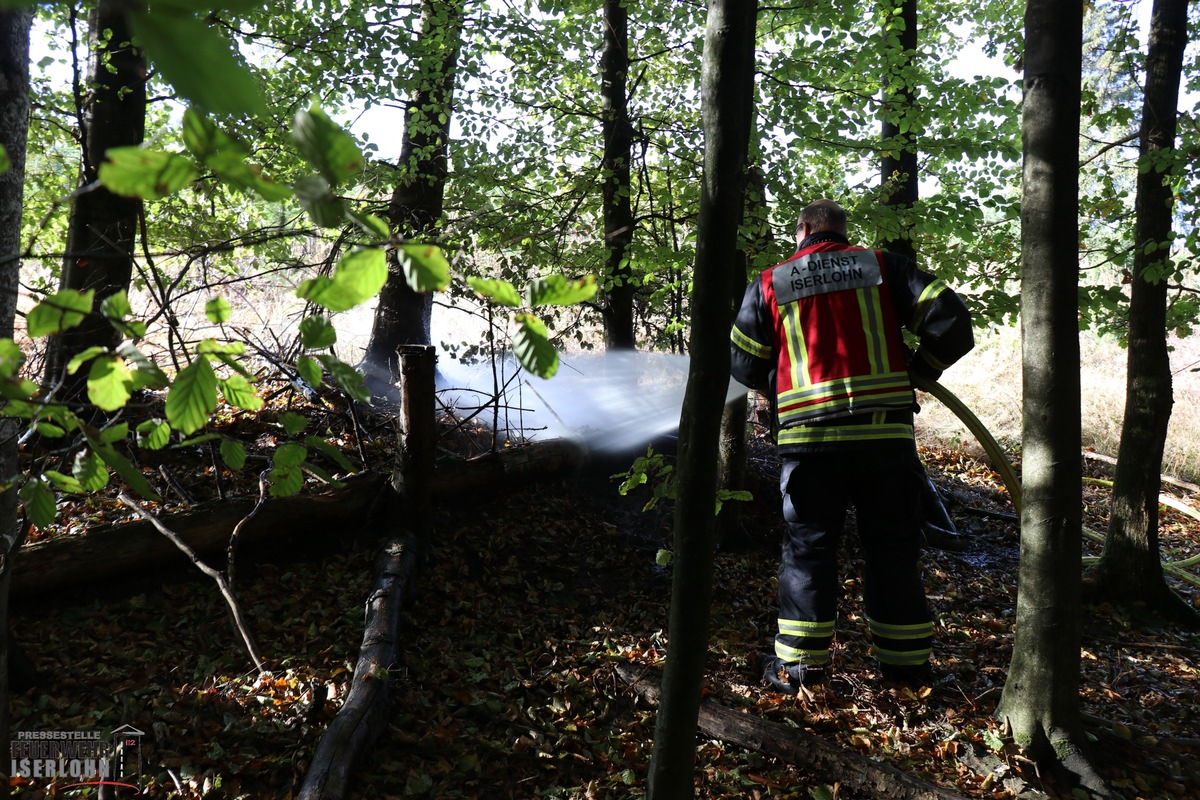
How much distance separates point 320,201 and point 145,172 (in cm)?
21

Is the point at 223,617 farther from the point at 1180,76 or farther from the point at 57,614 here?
the point at 1180,76

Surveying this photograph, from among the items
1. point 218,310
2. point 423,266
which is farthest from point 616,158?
point 423,266

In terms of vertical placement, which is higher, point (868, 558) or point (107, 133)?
point (107, 133)

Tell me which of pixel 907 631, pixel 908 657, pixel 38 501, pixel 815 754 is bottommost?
pixel 815 754

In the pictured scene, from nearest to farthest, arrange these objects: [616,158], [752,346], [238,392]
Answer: [238,392]
[752,346]
[616,158]

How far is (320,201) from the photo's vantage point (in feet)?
3.19

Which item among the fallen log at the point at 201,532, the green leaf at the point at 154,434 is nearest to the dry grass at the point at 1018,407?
the fallen log at the point at 201,532

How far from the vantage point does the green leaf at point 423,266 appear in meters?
1.02

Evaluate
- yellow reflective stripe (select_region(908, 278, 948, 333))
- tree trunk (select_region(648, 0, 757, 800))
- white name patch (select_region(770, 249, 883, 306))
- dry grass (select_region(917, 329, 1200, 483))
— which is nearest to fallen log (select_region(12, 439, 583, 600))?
white name patch (select_region(770, 249, 883, 306))

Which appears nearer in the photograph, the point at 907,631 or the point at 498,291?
the point at 498,291

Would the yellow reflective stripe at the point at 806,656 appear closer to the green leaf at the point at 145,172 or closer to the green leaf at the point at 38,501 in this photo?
the green leaf at the point at 38,501

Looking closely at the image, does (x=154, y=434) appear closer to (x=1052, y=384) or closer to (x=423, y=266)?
(x=423, y=266)

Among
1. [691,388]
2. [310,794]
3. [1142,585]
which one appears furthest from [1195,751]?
[310,794]

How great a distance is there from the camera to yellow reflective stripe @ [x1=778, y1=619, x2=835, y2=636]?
3609mm
